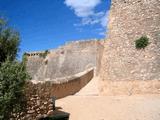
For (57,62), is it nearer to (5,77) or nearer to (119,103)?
(119,103)

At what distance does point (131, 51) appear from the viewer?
771 inches

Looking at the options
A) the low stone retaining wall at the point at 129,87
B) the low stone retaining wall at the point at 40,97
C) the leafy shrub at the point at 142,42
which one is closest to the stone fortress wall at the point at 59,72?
the low stone retaining wall at the point at 40,97

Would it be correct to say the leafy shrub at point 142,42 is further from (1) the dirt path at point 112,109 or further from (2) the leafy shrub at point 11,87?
(2) the leafy shrub at point 11,87

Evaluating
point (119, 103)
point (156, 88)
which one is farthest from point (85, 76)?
point (119, 103)

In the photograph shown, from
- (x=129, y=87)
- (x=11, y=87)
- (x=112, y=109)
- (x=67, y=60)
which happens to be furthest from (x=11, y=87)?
(x=67, y=60)

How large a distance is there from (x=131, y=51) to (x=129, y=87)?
214 cm

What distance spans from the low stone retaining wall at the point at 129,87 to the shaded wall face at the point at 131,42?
9.7 inches

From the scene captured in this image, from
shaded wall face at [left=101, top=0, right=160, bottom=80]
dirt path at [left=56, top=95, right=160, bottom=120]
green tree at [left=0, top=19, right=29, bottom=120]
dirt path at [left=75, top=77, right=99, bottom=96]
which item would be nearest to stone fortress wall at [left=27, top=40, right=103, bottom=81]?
dirt path at [left=75, top=77, right=99, bottom=96]

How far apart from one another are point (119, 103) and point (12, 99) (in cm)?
608

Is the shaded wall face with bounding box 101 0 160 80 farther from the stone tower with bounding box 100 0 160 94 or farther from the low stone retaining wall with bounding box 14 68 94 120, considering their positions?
the low stone retaining wall with bounding box 14 68 94 120

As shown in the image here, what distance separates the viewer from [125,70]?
770 inches

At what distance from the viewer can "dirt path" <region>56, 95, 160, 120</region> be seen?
13.4 meters

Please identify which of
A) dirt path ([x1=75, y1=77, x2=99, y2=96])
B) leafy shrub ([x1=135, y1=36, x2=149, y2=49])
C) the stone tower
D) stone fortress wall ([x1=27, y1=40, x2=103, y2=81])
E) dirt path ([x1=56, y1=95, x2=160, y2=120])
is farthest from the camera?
stone fortress wall ([x1=27, y1=40, x2=103, y2=81])

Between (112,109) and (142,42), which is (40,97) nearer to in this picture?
(112,109)
